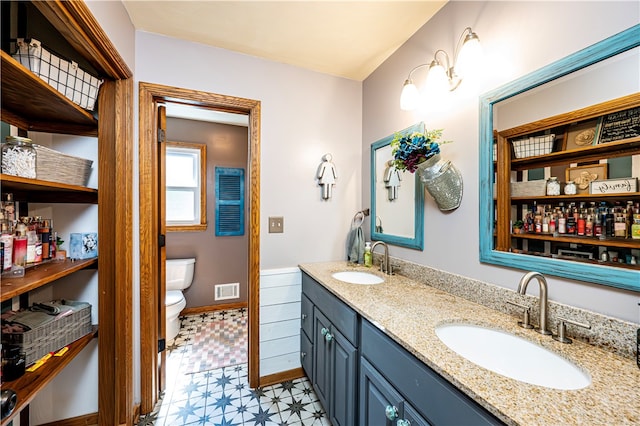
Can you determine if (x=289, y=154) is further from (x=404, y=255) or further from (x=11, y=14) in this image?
(x=11, y=14)

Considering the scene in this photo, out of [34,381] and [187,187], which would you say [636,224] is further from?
[187,187]

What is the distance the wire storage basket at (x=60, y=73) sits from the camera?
98 centimetres

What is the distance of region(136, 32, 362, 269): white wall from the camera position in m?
1.70

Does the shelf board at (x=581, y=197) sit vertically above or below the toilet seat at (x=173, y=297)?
above

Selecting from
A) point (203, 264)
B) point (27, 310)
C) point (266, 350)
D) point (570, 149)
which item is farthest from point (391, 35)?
point (203, 264)

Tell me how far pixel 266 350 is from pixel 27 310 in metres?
1.30

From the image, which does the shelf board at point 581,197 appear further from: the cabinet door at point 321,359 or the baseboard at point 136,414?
the baseboard at point 136,414

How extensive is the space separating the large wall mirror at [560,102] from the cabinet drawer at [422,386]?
609 mm

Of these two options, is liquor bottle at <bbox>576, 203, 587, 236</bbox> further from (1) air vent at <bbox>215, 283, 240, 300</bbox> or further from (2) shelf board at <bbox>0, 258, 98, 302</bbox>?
(1) air vent at <bbox>215, 283, 240, 300</bbox>

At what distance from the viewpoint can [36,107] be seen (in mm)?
1148

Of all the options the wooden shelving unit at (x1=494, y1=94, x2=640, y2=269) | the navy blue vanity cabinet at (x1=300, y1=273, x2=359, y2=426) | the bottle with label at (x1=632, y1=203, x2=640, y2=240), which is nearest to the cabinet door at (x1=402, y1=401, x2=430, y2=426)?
the navy blue vanity cabinet at (x1=300, y1=273, x2=359, y2=426)

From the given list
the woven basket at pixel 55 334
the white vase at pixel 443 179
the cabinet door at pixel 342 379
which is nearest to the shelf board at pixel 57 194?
the woven basket at pixel 55 334

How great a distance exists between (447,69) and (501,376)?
1.39 meters

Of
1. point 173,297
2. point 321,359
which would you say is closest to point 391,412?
point 321,359
